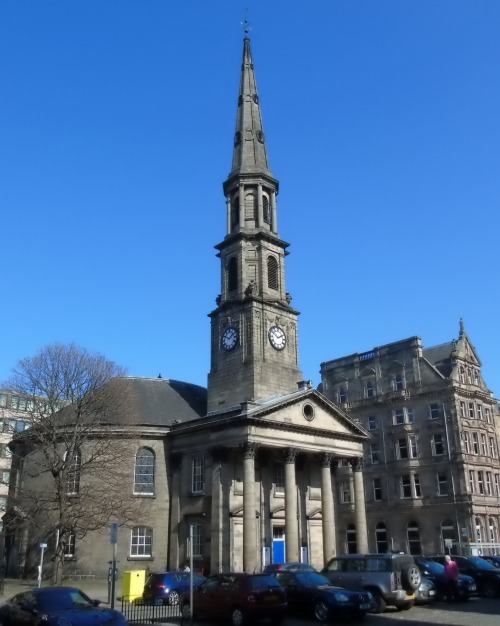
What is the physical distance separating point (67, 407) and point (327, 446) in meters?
18.5

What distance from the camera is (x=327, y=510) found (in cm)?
4316

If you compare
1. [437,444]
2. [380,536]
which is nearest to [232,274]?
[437,444]

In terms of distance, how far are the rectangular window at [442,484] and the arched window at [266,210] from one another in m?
26.6

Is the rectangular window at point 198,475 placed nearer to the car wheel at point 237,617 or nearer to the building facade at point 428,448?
the building facade at point 428,448

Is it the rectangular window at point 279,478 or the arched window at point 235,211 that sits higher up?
the arched window at point 235,211

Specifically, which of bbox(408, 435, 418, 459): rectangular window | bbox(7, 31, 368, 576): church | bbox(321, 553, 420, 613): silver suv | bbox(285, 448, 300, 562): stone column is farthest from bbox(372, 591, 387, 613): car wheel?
bbox(408, 435, 418, 459): rectangular window

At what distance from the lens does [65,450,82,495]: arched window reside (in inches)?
1436

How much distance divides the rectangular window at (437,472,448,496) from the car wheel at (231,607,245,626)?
38312mm

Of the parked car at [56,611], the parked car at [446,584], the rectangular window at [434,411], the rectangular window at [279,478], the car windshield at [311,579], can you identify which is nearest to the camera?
the parked car at [56,611]

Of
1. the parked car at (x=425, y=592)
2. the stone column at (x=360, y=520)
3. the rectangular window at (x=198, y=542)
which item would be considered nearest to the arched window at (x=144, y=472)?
the rectangular window at (x=198, y=542)

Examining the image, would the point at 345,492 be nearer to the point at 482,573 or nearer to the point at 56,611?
the point at 482,573

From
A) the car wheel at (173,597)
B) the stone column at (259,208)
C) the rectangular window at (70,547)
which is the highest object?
the stone column at (259,208)

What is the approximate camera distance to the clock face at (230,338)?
4738 cm

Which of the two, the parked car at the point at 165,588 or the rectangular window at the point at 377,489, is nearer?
the parked car at the point at 165,588
